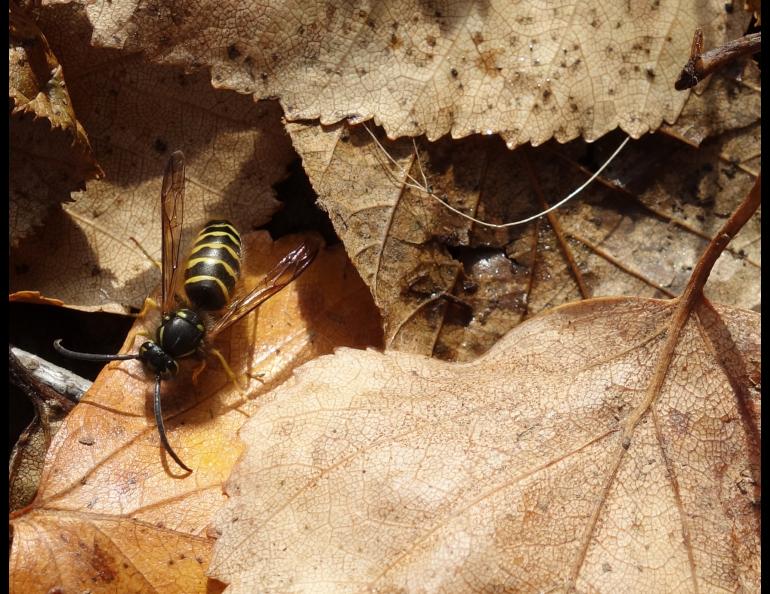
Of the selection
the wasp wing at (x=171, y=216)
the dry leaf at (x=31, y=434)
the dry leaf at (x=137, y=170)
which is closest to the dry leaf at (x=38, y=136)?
the dry leaf at (x=137, y=170)

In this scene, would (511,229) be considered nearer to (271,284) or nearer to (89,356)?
(271,284)

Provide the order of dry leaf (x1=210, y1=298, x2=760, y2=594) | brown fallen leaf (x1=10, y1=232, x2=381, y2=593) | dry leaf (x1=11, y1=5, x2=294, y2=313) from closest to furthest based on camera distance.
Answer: dry leaf (x1=210, y1=298, x2=760, y2=594)
brown fallen leaf (x1=10, y1=232, x2=381, y2=593)
dry leaf (x1=11, y1=5, x2=294, y2=313)

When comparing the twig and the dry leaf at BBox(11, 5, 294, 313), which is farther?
the dry leaf at BBox(11, 5, 294, 313)

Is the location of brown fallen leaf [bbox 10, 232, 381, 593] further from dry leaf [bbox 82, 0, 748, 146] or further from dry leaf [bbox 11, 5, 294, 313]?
dry leaf [bbox 82, 0, 748, 146]

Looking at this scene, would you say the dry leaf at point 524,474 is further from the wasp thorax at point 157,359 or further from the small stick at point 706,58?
the small stick at point 706,58

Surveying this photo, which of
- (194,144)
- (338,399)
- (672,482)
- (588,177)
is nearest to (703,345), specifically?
(672,482)

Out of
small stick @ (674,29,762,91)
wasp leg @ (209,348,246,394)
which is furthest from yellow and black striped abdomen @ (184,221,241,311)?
small stick @ (674,29,762,91)
